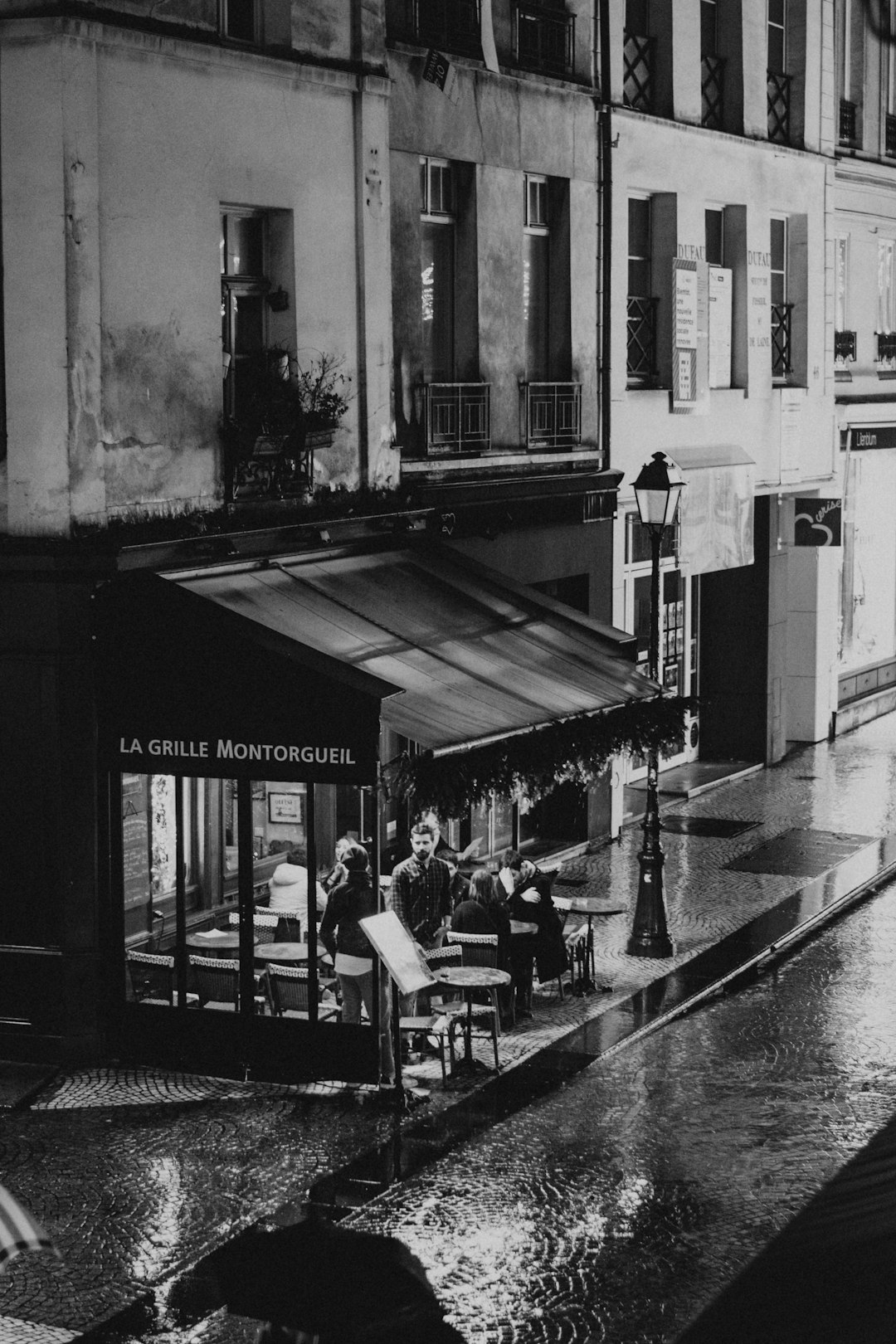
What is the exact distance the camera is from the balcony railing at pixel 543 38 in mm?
20641

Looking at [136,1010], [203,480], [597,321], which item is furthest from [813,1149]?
[597,321]

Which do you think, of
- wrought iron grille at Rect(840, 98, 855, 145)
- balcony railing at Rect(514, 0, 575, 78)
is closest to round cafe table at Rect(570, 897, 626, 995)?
balcony railing at Rect(514, 0, 575, 78)

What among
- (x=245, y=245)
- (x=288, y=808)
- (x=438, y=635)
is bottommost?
(x=288, y=808)

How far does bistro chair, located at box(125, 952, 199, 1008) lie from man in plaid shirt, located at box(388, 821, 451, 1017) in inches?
68.2

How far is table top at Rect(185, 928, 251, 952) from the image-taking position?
1518 cm

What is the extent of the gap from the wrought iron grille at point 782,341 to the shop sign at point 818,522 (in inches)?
80.6

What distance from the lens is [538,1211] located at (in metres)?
11.6

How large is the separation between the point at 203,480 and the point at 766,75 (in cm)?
1416

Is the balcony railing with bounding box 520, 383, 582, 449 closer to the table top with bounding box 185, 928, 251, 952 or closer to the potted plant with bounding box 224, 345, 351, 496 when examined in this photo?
the potted plant with bounding box 224, 345, 351, 496

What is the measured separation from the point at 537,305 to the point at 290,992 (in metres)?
9.68

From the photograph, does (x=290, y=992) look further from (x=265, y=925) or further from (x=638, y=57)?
(x=638, y=57)

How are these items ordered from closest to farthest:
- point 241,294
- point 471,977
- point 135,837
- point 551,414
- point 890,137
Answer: point 471,977
point 135,837
point 241,294
point 551,414
point 890,137

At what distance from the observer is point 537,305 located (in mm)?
21547

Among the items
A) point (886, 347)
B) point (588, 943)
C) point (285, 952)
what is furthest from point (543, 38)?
point (886, 347)
